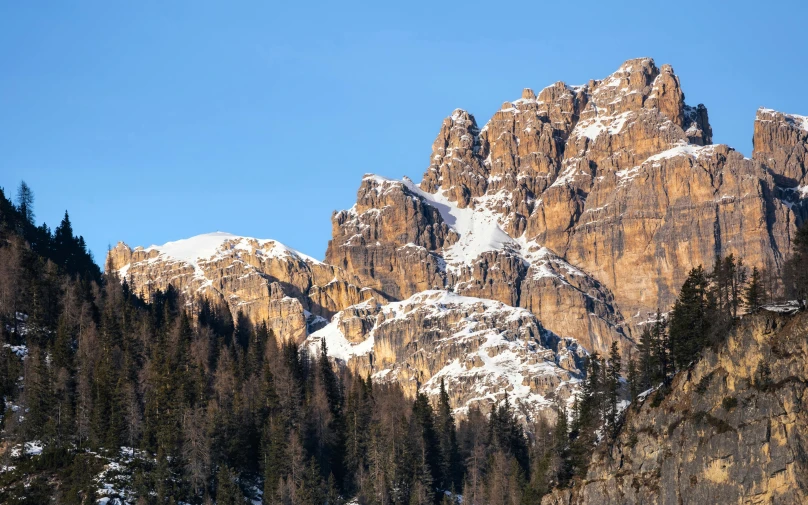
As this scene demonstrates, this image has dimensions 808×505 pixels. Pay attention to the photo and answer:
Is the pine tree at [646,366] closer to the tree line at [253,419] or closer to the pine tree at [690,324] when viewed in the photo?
the tree line at [253,419]

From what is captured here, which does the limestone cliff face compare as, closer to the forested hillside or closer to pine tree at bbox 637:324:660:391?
the forested hillside

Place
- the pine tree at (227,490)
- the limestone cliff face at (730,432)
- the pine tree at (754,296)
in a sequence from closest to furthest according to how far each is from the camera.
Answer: the limestone cliff face at (730,432)
the pine tree at (754,296)
the pine tree at (227,490)

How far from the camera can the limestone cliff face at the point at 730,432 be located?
125 metres

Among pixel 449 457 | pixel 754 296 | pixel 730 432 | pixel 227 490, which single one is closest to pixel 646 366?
pixel 754 296

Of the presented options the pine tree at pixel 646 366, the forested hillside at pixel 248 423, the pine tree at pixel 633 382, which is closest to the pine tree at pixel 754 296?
the forested hillside at pixel 248 423

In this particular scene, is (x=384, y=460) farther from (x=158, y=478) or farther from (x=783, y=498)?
(x=783, y=498)

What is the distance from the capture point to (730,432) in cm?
12988

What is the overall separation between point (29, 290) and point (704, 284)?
330 ft

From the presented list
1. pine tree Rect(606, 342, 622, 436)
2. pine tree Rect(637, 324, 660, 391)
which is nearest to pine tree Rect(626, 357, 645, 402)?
pine tree Rect(637, 324, 660, 391)

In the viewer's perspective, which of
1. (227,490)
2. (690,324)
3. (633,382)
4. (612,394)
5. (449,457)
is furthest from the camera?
(449,457)

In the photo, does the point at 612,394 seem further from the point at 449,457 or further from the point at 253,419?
the point at 253,419

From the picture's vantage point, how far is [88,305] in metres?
200

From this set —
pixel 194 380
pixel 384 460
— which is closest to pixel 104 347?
pixel 194 380

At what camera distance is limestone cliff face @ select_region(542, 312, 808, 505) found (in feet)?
409
